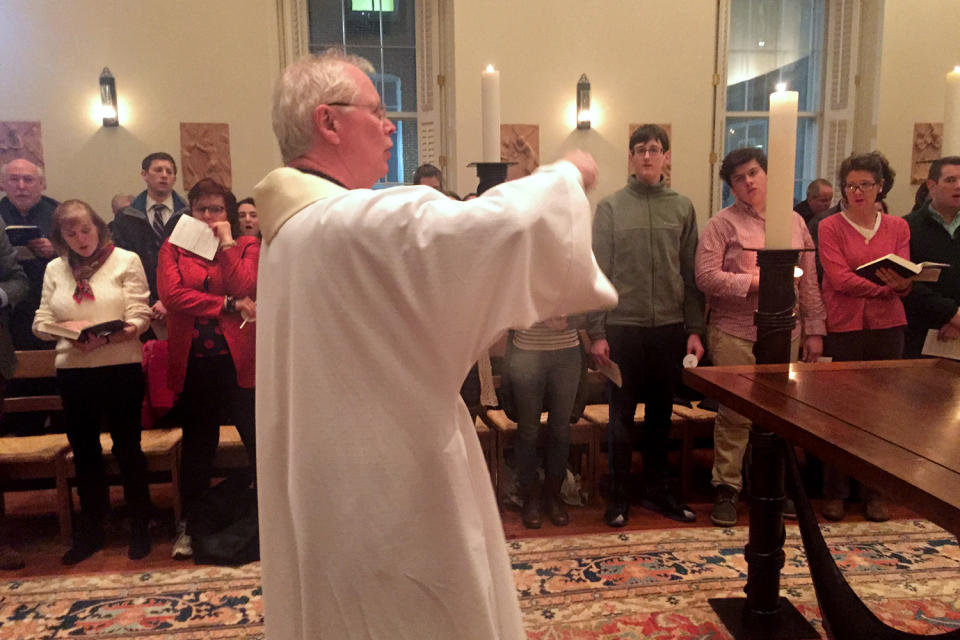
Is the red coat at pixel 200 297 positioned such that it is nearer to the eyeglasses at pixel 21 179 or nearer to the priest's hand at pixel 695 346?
the eyeglasses at pixel 21 179

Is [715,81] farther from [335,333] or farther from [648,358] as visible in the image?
[335,333]

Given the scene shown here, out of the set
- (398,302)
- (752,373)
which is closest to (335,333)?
(398,302)

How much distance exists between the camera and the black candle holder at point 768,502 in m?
1.84

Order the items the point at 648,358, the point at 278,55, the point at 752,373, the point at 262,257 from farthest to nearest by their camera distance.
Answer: the point at 278,55 < the point at 648,358 < the point at 752,373 < the point at 262,257

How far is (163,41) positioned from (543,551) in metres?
4.61

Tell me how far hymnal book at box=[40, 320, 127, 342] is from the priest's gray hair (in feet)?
6.50

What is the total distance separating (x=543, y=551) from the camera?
3.04 metres

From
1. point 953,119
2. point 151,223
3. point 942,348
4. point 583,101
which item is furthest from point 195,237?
point 583,101

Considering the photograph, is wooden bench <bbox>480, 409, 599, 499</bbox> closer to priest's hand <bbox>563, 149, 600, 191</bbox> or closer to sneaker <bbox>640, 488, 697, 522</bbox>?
sneaker <bbox>640, 488, 697, 522</bbox>

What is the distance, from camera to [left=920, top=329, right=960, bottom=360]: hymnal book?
3.13 metres

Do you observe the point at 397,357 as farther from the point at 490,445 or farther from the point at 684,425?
the point at 684,425

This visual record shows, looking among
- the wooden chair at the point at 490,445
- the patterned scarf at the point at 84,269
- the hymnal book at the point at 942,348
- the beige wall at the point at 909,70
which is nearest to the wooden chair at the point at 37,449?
the patterned scarf at the point at 84,269

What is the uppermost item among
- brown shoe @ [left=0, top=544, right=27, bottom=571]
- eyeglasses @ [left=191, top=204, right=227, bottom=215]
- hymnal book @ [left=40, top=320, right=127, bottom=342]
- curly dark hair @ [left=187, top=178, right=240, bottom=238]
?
curly dark hair @ [left=187, top=178, right=240, bottom=238]

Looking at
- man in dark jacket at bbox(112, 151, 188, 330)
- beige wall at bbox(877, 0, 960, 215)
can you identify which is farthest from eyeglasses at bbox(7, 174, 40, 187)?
beige wall at bbox(877, 0, 960, 215)
